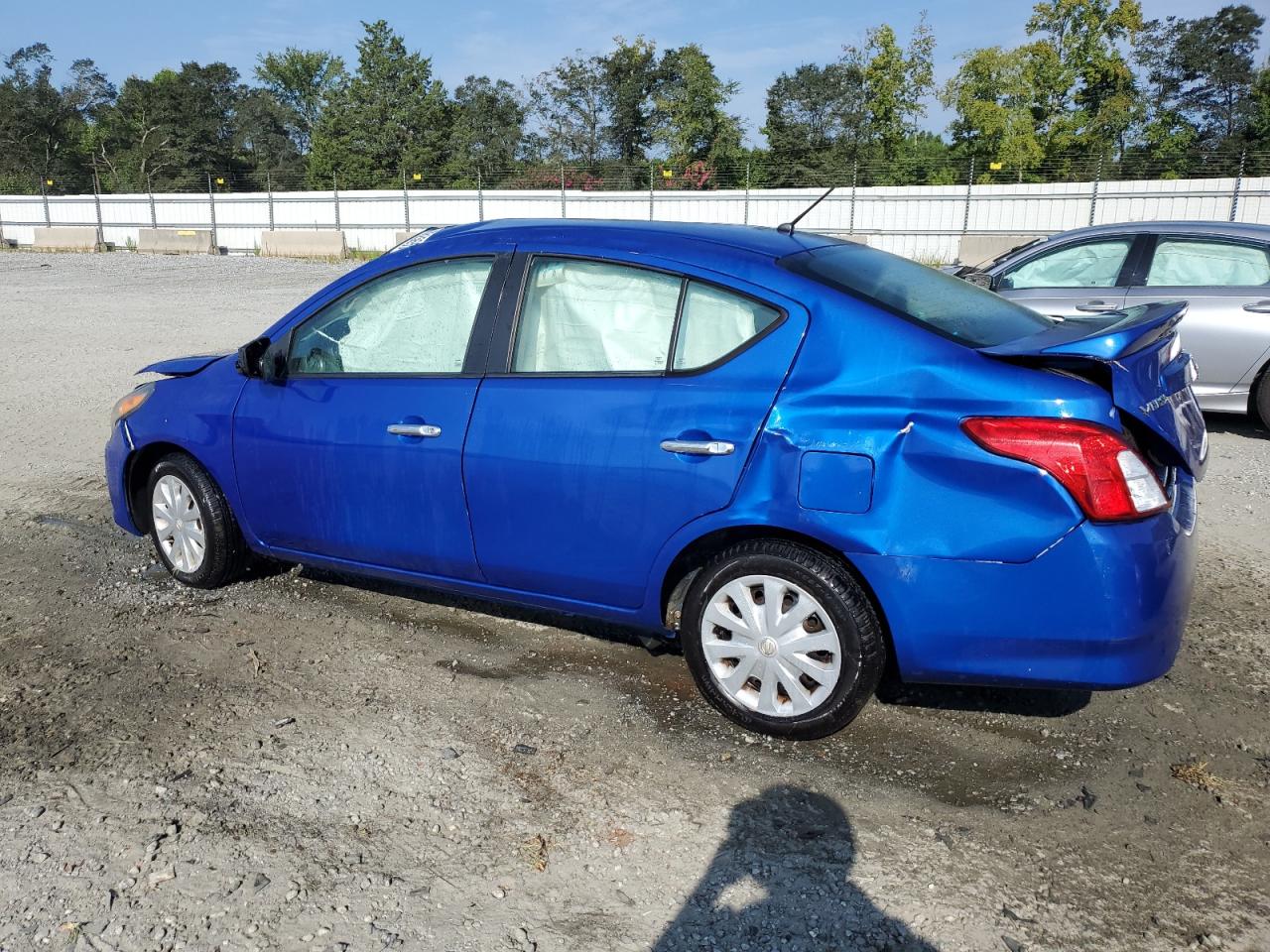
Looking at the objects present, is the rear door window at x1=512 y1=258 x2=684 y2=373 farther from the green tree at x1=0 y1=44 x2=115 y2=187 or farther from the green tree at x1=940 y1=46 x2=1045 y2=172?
the green tree at x1=0 y1=44 x2=115 y2=187

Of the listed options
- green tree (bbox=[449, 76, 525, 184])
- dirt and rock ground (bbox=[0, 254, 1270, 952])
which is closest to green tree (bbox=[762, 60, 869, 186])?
green tree (bbox=[449, 76, 525, 184])

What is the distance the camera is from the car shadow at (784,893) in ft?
8.37

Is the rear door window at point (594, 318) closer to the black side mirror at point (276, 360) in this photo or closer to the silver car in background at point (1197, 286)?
the black side mirror at point (276, 360)

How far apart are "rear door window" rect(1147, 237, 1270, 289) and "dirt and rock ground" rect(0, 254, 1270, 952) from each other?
3550mm

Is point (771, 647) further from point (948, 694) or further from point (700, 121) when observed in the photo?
point (700, 121)

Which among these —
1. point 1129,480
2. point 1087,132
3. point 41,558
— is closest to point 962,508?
point 1129,480

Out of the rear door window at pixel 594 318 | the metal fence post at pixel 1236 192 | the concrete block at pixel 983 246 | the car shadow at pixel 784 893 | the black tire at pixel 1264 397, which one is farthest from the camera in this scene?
the metal fence post at pixel 1236 192

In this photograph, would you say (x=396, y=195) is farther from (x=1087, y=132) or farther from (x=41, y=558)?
(x=1087, y=132)

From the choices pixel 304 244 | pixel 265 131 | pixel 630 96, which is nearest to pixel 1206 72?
pixel 630 96

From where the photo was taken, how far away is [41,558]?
5332mm

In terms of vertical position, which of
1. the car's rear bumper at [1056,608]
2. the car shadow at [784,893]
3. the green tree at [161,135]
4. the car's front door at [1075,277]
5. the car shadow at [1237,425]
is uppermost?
the green tree at [161,135]

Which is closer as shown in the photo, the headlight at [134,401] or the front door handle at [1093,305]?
the headlight at [134,401]

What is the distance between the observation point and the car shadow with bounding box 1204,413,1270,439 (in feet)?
26.1

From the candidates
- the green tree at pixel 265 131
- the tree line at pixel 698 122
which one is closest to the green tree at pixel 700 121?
the tree line at pixel 698 122
